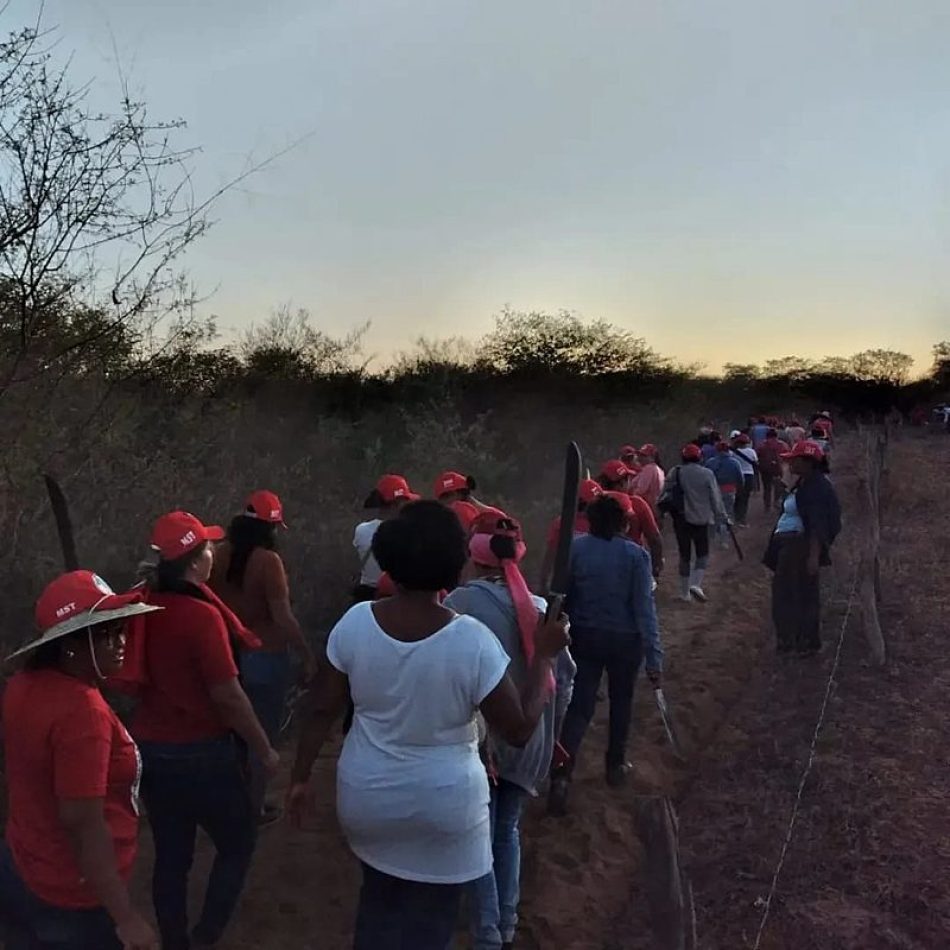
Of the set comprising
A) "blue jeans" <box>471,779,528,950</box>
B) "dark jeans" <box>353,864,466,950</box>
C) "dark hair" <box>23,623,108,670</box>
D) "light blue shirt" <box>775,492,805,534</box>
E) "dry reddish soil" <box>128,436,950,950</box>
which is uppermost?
"dark hair" <box>23,623,108,670</box>

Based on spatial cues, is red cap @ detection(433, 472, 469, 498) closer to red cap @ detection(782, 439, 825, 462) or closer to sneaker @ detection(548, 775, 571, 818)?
sneaker @ detection(548, 775, 571, 818)

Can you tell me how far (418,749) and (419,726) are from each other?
0.21 ft

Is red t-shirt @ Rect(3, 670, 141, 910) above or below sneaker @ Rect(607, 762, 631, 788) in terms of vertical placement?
above

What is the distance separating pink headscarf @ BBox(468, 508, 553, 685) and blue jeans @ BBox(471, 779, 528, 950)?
55cm

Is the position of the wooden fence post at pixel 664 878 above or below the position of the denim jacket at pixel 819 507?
below

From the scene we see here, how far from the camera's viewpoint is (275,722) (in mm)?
4684

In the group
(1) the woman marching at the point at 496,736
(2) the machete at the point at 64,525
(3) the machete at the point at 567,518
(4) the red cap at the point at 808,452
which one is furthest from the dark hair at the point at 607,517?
(4) the red cap at the point at 808,452

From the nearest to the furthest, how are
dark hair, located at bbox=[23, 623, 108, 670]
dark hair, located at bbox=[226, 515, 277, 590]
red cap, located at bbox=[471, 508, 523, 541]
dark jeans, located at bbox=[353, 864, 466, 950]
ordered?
dark hair, located at bbox=[23, 623, 108, 670]
dark jeans, located at bbox=[353, 864, 466, 950]
red cap, located at bbox=[471, 508, 523, 541]
dark hair, located at bbox=[226, 515, 277, 590]

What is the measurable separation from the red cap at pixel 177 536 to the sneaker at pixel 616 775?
3.17m

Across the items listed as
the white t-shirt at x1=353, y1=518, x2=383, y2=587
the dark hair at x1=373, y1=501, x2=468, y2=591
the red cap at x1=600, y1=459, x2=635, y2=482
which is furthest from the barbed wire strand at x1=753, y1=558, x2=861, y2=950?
the dark hair at x1=373, y1=501, x2=468, y2=591

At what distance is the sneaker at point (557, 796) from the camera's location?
17.4 feet

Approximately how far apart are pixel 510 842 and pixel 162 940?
1248mm

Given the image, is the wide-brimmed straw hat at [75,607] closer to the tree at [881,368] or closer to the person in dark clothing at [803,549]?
the person in dark clothing at [803,549]

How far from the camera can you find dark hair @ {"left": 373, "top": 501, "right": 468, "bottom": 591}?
2.56 m
